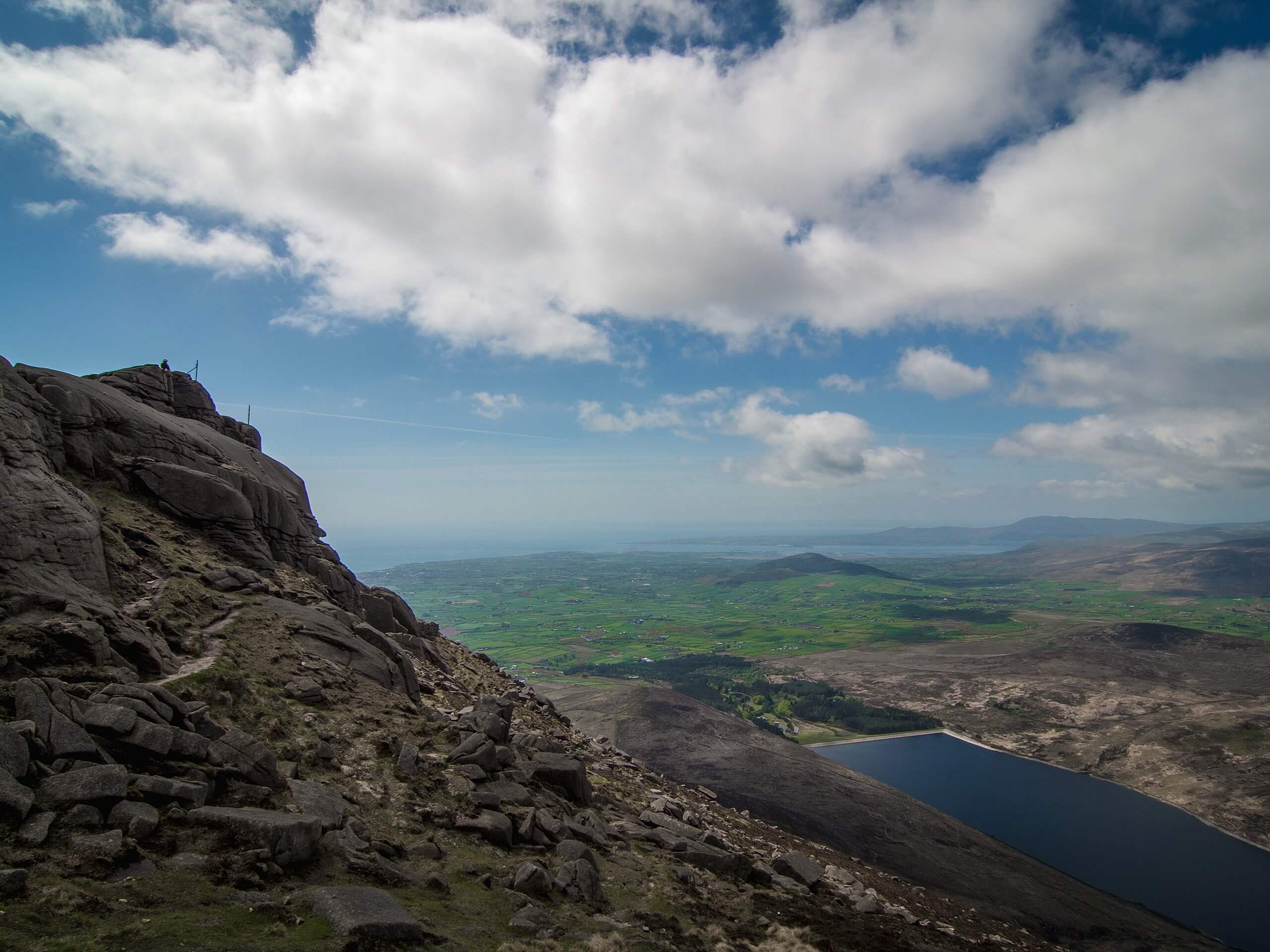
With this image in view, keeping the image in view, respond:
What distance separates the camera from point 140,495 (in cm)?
3528

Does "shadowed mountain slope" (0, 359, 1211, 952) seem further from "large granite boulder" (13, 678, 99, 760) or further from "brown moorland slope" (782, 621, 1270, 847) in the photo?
"brown moorland slope" (782, 621, 1270, 847)

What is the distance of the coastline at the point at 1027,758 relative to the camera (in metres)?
80.6

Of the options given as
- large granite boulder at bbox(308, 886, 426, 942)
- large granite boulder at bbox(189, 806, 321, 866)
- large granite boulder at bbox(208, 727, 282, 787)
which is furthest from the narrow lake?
large granite boulder at bbox(208, 727, 282, 787)

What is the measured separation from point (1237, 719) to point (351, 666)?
140 meters

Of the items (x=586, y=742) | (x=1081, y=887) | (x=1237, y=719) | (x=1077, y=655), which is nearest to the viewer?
(x=586, y=742)

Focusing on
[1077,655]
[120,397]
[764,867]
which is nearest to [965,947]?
[764,867]

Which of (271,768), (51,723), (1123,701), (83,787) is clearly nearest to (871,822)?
(271,768)

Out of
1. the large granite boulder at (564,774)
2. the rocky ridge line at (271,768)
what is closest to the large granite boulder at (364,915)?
the rocky ridge line at (271,768)

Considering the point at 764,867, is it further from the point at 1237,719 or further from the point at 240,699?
the point at 1237,719

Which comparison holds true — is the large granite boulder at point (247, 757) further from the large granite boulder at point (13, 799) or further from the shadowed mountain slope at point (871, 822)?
the shadowed mountain slope at point (871, 822)

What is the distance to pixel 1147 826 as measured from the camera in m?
84.8

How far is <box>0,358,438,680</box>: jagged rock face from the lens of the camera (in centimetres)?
2212

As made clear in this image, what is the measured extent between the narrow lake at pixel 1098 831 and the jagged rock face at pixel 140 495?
82.0 metres

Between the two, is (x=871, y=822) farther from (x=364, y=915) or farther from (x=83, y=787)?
(x=83, y=787)
